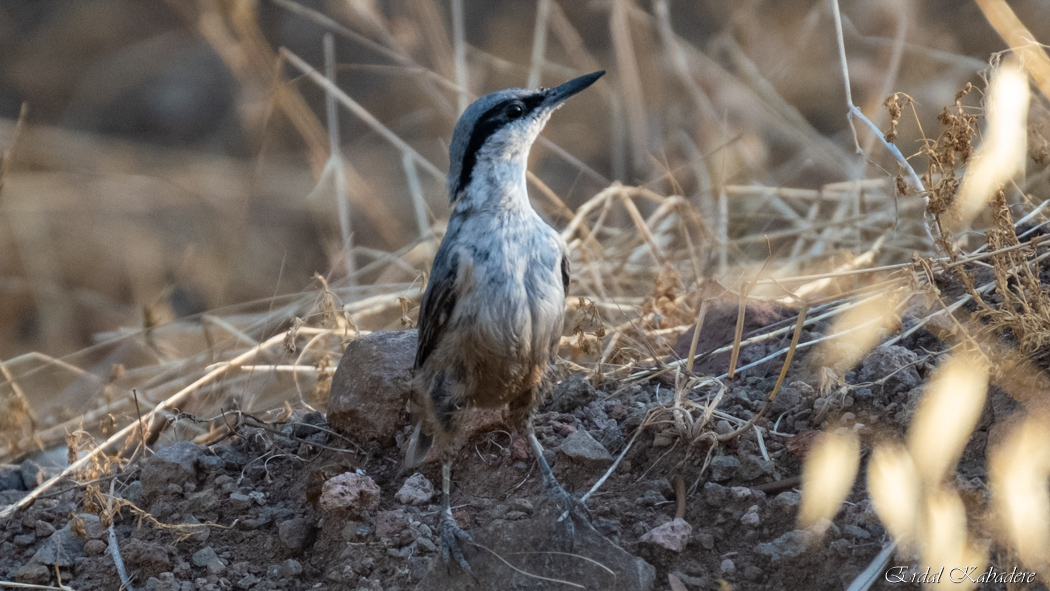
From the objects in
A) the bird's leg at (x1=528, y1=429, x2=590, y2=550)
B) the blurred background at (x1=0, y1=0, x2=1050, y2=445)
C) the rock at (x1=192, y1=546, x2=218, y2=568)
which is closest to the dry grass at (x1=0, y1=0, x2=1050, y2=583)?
the blurred background at (x1=0, y1=0, x2=1050, y2=445)

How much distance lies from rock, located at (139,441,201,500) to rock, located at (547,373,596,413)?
1.41 m

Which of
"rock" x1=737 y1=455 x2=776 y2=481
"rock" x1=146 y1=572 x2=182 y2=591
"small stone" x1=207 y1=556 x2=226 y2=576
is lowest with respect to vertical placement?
"rock" x1=146 y1=572 x2=182 y2=591

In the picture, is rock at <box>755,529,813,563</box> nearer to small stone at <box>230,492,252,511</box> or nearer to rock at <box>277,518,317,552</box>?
rock at <box>277,518,317,552</box>

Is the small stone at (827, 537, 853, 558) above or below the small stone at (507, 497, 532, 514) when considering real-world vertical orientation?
above

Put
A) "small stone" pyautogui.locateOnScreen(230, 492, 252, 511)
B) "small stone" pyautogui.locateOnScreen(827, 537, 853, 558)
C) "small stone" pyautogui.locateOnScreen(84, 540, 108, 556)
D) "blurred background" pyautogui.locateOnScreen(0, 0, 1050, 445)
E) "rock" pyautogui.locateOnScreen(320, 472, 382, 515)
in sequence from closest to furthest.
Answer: "small stone" pyautogui.locateOnScreen(827, 537, 853, 558) < "rock" pyautogui.locateOnScreen(320, 472, 382, 515) < "small stone" pyautogui.locateOnScreen(84, 540, 108, 556) < "small stone" pyautogui.locateOnScreen(230, 492, 252, 511) < "blurred background" pyautogui.locateOnScreen(0, 0, 1050, 445)

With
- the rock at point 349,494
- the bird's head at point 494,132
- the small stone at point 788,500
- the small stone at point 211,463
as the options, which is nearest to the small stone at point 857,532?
the small stone at point 788,500

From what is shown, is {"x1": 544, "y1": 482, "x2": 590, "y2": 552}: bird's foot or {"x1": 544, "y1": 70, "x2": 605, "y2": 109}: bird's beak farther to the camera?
{"x1": 544, "y1": 70, "x2": 605, "y2": 109}: bird's beak

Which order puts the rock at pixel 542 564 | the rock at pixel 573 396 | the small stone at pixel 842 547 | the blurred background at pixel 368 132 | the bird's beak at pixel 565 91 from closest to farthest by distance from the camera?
the small stone at pixel 842 547, the rock at pixel 542 564, the bird's beak at pixel 565 91, the rock at pixel 573 396, the blurred background at pixel 368 132

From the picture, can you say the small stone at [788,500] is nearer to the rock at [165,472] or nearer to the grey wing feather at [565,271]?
the grey wing feather at [565,271]

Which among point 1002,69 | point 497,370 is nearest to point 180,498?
point 497,370

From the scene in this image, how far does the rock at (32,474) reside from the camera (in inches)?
144

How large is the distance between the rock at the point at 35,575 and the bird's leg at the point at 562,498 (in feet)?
5.66

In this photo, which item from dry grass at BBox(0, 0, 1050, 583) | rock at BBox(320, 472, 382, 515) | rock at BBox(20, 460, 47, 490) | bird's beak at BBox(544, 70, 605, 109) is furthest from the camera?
rock at BBox(20, 460, 47, 490)

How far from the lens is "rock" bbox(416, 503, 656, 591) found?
8.55ft
